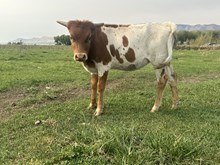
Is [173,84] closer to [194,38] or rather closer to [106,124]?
[106,124]

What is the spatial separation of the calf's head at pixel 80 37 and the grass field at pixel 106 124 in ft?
5.15

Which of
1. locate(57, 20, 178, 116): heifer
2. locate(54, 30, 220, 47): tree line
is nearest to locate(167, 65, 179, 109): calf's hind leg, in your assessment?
locate(57, 20, 178, 116): heifer

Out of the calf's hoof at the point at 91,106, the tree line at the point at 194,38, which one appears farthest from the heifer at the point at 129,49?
the tree line at the point at 194,38

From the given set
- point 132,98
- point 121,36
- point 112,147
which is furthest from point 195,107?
point 112,147

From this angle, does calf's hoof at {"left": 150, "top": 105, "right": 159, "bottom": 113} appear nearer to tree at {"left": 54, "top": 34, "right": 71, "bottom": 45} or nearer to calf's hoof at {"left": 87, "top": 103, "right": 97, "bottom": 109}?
calf's hoof at {"left": 87, "top": 103, "right": 97, "bottom": 109}

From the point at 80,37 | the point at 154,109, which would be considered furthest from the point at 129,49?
the point at 154,109

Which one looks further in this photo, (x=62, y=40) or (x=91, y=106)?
(x=62, y=40)

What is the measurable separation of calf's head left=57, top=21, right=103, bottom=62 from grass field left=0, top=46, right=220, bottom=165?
157 cm

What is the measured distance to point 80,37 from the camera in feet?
29.6

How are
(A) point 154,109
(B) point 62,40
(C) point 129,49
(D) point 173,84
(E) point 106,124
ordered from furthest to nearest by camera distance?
(B) point 62,40, (D) point 173,84, (A) point 154,109, (C) point 129,49, (E) point 106,124

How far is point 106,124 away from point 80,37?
224 cm

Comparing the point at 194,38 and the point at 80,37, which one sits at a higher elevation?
the point at 80,37

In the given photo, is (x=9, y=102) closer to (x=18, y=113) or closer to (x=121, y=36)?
(x=18, y=113)

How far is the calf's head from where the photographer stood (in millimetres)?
8892
